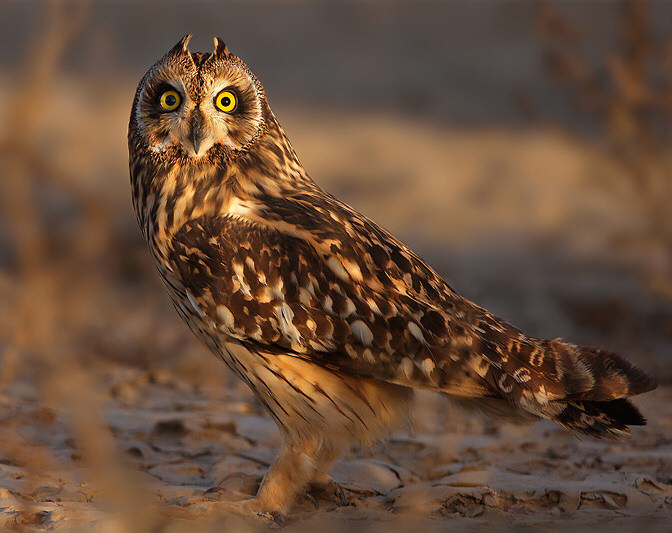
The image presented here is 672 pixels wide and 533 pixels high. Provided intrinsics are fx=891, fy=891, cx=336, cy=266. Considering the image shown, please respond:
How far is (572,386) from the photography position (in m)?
3.42

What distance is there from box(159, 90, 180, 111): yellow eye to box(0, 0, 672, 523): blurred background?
1.40ft

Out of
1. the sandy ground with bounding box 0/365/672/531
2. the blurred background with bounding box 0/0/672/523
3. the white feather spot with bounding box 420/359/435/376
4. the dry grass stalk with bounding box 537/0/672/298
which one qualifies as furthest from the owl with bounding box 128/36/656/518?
the dry grass stalk with bounding box 537/0/672/298

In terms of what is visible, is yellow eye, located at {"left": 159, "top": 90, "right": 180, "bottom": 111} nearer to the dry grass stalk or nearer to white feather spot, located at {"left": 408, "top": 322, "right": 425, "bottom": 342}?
white feather spot, located at {"left": 408, "top": 322, "right": 425, "bottom": 342}

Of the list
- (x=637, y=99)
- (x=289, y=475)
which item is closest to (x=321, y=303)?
(x=289, y=475)

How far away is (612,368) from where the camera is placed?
11.2 feet

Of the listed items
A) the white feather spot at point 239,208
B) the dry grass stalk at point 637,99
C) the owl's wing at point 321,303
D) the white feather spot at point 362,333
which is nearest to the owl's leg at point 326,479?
the owl's wing at point 321,303

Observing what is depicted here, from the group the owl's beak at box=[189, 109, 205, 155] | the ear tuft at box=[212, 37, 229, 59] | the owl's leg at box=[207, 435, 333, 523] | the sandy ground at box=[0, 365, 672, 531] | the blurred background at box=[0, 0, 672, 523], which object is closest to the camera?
the sandy ground at box=[0, 365, 672, 531]

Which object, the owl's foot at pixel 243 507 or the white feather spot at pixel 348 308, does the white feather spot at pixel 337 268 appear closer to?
the white feather spot at pixel 348 308

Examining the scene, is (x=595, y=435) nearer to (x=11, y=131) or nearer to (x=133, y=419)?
(x=133, y=419)

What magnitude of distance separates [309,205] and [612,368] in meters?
1.35

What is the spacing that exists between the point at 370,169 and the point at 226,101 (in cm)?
732

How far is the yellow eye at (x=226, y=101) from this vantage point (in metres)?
3.62

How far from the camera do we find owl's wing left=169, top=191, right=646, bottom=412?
335 centimetres

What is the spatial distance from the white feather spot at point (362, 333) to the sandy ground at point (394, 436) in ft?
1.81
